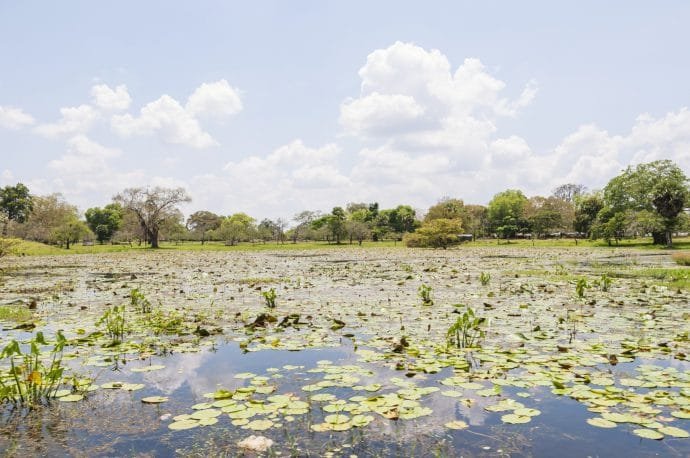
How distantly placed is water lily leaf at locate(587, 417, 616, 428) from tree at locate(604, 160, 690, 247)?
5022 centimetres

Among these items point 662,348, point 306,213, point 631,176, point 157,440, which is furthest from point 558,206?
point 157,440

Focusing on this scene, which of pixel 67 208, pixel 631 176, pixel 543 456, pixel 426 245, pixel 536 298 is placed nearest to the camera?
pixel 543 456

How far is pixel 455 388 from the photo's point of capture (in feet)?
19.4

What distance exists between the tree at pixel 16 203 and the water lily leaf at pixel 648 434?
93681 mm

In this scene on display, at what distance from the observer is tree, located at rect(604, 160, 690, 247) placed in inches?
1813

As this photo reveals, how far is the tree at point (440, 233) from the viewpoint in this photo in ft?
190

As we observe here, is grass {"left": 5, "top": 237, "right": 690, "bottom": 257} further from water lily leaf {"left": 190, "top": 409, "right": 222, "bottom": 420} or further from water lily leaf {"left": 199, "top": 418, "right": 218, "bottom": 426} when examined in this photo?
water lily leaf {"left": 199, "top": 418, "right": 218, "bottom": 426}

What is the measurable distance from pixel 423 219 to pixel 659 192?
154ft

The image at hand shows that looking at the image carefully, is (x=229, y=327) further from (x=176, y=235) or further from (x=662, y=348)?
(x=176, y=235)

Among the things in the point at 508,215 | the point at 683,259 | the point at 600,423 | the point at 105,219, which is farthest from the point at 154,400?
the point at 105,219

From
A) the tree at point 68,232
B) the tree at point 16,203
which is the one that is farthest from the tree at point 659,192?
the tree at point 16,203

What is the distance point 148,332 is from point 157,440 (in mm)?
5741

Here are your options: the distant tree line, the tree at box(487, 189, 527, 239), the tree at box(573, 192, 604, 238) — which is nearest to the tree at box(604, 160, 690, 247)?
the distant tree line

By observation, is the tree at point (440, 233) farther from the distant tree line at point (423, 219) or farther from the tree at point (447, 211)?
the tree at point (447, 211)
